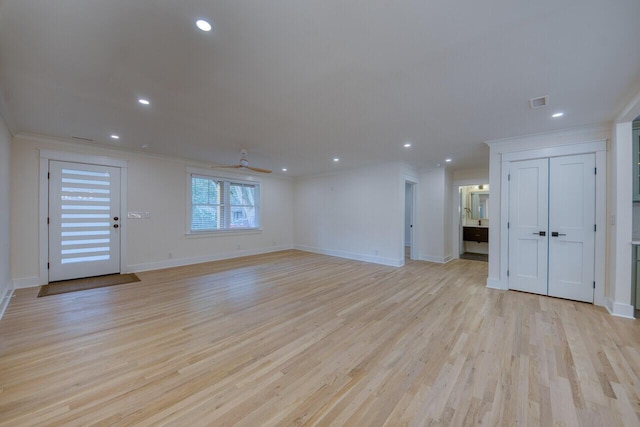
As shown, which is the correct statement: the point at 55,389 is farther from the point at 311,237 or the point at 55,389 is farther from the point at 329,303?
the point at 311,237

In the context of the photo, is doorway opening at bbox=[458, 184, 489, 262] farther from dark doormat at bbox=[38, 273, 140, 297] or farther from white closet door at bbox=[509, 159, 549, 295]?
dark doormat at bbox=[38, 273, 140, 297]

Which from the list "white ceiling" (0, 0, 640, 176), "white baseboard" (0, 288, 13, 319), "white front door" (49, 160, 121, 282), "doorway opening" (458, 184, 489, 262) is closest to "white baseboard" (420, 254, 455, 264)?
"doorway opening" (458, 184, 489, 262)

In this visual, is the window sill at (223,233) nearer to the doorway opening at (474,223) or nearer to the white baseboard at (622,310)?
the doorway opening at (474,223)

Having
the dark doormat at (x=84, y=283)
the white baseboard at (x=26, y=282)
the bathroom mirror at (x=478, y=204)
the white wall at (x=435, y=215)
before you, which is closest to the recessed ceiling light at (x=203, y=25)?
the dark doormat at (x=84, y=283)

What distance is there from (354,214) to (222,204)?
3.57 meters

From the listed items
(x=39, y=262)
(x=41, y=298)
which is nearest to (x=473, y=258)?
(x=41, y=298)

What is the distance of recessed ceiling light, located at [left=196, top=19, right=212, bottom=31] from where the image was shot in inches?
63.8

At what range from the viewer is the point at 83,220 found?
4.55 m

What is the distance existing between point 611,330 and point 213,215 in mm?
7161

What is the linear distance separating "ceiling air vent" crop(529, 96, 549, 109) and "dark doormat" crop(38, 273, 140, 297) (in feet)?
21.1

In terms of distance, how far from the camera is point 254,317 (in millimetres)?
2994

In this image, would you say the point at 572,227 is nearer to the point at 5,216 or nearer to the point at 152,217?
the point at 152,217

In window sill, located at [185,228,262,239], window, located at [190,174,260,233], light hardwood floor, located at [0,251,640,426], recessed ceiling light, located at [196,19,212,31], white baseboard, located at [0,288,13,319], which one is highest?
recessed ceiling light, located at [196,19,212,31]

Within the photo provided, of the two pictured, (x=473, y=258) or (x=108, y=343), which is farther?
(x=473, y=258)
